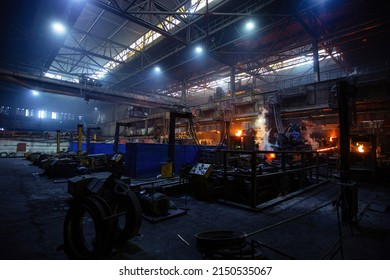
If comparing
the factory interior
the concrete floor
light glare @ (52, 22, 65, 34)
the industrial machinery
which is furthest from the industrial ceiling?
the industrial machinery

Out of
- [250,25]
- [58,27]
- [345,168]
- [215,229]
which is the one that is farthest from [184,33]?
[215,229]

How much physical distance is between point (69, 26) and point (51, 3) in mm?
2262

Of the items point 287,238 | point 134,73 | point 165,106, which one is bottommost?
point 287,238

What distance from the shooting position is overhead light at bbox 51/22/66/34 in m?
10.8

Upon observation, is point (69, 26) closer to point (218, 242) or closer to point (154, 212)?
point (154, 212)

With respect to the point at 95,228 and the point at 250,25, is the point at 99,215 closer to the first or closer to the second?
the point at 95,228

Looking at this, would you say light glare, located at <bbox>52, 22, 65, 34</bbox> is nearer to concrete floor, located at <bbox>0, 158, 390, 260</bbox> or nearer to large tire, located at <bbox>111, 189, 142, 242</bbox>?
concrete floor, located at <bbox>0, 158, 390, 260</bbox>

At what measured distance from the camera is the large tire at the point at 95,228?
246cm

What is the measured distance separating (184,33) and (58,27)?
8791mm

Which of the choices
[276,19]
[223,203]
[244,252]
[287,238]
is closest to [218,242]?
[244,252]

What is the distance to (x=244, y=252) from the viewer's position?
264 centimetres

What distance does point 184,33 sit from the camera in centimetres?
1627

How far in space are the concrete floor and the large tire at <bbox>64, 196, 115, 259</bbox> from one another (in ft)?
0.63

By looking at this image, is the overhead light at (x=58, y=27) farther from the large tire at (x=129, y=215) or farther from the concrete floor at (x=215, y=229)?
the large tire at (x=129, y=215)
